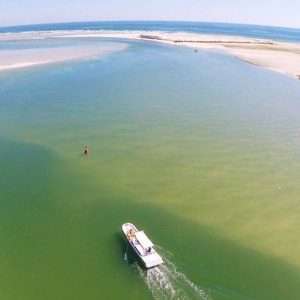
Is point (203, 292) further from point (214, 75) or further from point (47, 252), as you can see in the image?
point (214, 75)

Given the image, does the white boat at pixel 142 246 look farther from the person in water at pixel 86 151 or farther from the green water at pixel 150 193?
the person in water at pixel 86 151

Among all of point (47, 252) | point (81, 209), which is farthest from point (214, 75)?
point (47, 252)

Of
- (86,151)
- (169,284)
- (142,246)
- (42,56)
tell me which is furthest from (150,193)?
(42,56)

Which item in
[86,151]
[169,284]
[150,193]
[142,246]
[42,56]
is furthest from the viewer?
[42,56]

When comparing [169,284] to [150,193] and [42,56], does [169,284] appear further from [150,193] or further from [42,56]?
[42,56]

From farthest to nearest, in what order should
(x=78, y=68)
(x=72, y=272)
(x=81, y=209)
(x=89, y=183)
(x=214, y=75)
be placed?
1. (x=78, y=68)
2. (x=214, y=75)
3. (x=89, y=183)
4. (x=81, y=209)
5. (x=72, y=272)

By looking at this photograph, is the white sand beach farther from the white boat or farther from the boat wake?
the boat wake
